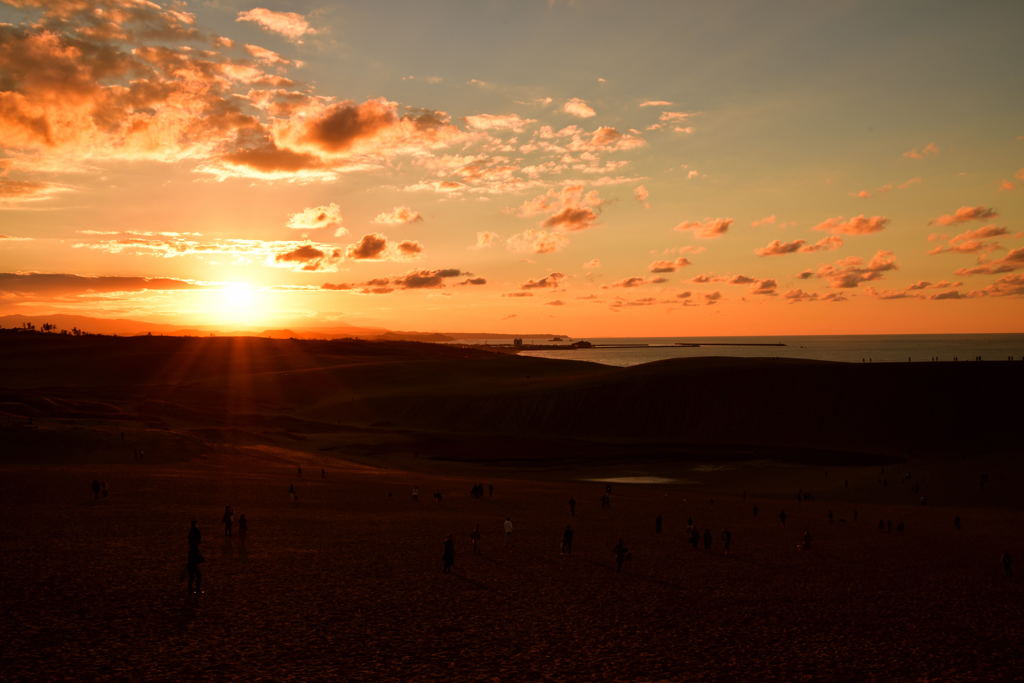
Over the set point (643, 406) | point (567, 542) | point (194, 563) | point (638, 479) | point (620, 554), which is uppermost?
point (643, 406)

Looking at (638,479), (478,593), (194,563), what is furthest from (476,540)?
(638,479)

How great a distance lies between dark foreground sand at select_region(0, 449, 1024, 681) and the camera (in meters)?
17.3

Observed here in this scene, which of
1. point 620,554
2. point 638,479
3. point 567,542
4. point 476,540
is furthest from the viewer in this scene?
point 638,479

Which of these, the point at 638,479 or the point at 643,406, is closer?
the point at 638,479

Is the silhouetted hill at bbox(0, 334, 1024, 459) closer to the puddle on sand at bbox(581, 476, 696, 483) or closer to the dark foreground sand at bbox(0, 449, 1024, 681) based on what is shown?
the puddle on sand at bbox(581, 476, 696, 483)

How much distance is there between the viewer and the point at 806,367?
309ft

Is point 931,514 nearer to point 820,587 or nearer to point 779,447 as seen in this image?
point 820,587

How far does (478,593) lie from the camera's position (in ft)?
77.3

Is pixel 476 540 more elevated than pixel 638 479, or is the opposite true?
pixel 476 540

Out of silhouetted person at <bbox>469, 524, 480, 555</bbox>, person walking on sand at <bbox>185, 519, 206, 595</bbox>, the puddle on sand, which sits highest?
person walking on sand at <bbox>185, 519, 206, 595</bbox>

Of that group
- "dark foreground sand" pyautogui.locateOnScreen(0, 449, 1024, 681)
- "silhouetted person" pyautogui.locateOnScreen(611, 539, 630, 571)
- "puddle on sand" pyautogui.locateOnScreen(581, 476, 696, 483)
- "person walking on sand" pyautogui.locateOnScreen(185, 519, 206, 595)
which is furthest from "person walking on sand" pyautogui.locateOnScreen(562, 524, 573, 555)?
"puddle on sand" pyautogui.locateOnScreen(581, 476, 696, 483)

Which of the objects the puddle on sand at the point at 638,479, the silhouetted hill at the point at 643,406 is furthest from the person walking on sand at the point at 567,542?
the silhouetted hill at the point at 643,406

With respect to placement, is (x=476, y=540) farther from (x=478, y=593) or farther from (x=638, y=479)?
(x=638, y=479)

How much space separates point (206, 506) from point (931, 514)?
128 ft
